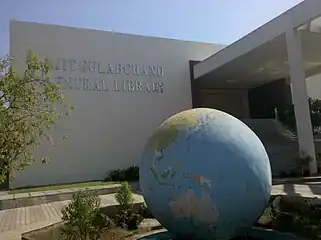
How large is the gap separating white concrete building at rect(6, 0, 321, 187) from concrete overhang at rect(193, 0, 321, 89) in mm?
63

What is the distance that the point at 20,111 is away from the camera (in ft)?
23.1

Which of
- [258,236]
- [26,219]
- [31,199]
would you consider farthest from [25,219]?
[258,236]

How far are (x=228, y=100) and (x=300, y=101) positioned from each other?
15.2 metres

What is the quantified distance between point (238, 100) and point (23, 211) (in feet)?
83.1

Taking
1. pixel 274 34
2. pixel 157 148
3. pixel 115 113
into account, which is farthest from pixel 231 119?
pixel 115 113

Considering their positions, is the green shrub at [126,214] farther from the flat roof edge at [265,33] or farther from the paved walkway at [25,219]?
the flat roof edge at [265,33]

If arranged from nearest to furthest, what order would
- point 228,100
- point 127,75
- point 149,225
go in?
point 149,225
point 127,75
point 228,100

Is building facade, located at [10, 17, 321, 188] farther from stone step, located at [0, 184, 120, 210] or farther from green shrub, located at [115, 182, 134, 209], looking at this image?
green shrub, located at [115, 182, 134, 209]

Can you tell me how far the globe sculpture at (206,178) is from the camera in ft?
16.2

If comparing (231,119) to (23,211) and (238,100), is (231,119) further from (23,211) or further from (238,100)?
(238,100)

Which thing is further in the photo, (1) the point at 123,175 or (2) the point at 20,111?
(1) the point at 123,175

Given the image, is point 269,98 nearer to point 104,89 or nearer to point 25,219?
point 104,89

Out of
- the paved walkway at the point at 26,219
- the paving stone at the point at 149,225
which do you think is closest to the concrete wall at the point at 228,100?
the paved walkway at the point at 26,219

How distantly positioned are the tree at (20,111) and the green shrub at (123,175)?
1483 cm
